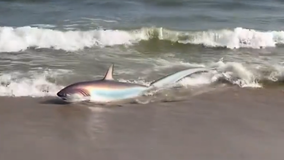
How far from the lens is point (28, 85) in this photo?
7.08 metres

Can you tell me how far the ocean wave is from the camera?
10789 millimetres

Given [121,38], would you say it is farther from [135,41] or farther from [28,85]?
[28,85]

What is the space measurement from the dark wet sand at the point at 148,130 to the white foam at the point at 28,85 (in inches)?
11.9

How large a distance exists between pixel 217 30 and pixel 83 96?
298 inches

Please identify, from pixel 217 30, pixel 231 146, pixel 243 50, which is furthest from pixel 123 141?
pixel 217 30

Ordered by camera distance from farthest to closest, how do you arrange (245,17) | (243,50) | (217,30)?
(245,17), (217,30), (243,50)

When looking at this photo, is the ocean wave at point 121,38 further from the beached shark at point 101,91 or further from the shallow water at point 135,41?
the beached shark at point 101,91

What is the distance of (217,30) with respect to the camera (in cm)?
1312

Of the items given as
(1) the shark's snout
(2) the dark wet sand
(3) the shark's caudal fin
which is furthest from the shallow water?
(2) the dark wet sand

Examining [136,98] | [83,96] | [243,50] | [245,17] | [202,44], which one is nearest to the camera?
[83,96]

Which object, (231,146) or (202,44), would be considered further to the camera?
(202,44)

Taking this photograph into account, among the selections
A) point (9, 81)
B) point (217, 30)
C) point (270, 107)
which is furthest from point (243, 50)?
point (9, 81)

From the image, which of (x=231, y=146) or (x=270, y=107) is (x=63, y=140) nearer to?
(x=231, y=146)

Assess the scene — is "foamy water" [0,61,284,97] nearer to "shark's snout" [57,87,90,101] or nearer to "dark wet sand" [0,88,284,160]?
"dark wet sand" [0,88,284,160]
